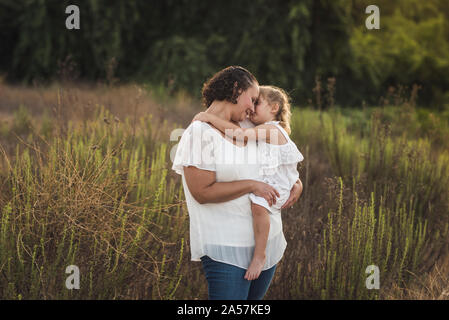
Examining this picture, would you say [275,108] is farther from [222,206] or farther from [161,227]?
[161,227]

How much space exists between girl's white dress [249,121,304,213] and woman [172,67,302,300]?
68 millimetres

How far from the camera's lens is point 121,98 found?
8.32 meters

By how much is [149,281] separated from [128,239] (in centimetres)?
43

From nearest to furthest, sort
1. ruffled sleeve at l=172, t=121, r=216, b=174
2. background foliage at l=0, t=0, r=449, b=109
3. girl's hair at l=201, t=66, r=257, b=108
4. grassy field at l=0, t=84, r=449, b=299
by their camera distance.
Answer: ruffled sleeve at l=172, t=121, r=216, b=174 → girl's hair at l=201, t=66, r=257, b=108 → grassy field at l=0, t=84, r=449, b=299 → background foliage at l=0, t=0, r=449, b=109

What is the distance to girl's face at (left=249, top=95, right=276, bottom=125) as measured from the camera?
2484 mm

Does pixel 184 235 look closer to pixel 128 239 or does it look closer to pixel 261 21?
pixel 128 239

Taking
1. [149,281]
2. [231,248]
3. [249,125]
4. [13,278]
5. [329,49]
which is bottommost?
[149,281]

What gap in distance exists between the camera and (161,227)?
3.15 meters

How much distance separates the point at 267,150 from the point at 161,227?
3.93 feet

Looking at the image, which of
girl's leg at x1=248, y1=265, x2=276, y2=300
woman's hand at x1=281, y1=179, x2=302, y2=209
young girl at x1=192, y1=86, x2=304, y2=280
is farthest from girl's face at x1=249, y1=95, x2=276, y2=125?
girl's leg at x1=248, y1=265, x2=276, y2=300

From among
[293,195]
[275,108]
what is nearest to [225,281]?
[293,195]

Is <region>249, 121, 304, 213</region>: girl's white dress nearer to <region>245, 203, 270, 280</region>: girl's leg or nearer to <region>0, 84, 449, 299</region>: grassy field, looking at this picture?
<region>245, 203, 270, 280</region>: girl's leg

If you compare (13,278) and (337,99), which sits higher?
(337,99)
